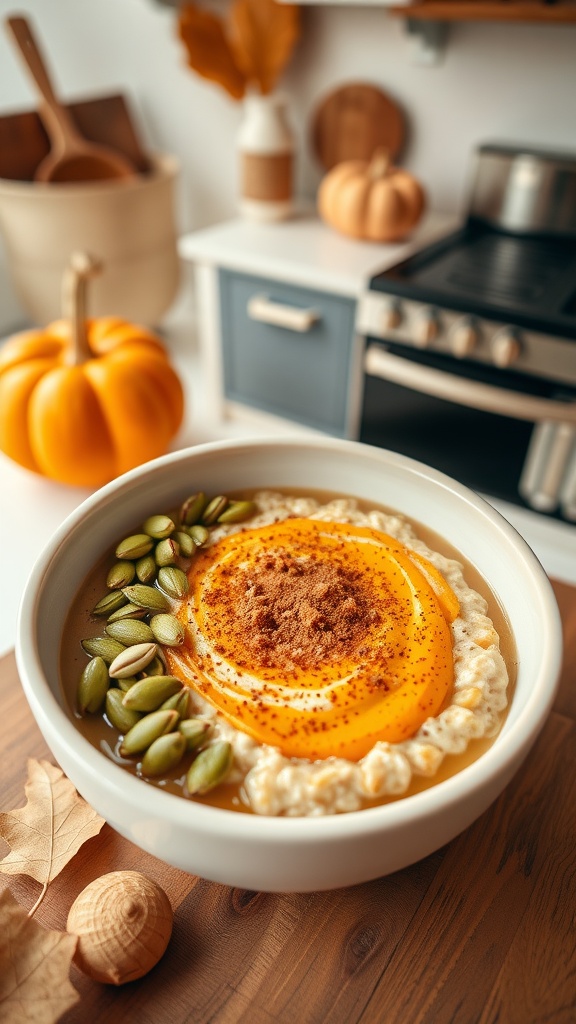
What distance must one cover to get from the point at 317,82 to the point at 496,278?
2.80 ft

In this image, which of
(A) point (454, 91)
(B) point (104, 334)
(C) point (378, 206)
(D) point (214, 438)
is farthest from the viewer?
(A) point (454, 91)

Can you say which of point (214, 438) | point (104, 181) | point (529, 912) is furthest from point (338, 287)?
point (529, 912)

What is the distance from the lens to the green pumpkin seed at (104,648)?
2.17 feet

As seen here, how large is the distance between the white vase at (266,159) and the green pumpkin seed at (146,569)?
1.34 metres

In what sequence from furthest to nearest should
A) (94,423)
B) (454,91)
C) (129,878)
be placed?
1. (454,91)
2. (94,423)
3. (129,878)

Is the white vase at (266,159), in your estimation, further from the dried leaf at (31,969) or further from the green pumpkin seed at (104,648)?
the dried leaf at (31,969)

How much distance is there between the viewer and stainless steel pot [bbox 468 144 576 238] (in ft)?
5.33

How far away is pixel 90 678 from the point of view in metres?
0.63

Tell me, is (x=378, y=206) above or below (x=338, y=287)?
above

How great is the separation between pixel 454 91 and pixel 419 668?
163 cm

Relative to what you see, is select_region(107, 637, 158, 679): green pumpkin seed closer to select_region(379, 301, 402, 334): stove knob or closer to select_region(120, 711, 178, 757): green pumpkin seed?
select_region(120, 711, 178, 757): green pumpkin seed

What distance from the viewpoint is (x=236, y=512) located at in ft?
2.72

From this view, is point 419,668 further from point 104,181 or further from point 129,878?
point 104,181

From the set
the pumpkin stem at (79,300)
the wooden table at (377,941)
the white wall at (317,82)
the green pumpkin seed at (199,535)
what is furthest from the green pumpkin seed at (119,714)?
the white wall at (317,82)
